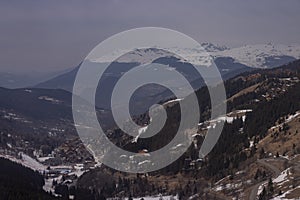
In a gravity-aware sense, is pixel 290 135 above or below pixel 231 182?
above

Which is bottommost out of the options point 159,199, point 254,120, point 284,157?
point 159,199

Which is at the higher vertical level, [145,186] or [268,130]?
[268,130]

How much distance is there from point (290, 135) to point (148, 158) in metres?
60.2

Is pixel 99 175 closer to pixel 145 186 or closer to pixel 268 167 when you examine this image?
pixel 145 186

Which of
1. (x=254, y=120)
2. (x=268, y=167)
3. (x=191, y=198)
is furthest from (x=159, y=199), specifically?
(x=254, y=120)

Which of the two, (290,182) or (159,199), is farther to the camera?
(159,199)

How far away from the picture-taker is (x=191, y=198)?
134625 millimetres

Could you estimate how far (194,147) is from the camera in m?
184

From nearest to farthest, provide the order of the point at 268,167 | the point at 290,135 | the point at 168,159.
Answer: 1. the point at 268,167
2. the point at 290,135
3. the point at 168,159

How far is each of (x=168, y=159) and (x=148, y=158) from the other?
40.8 feet

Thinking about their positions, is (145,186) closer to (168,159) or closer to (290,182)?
(168,159)

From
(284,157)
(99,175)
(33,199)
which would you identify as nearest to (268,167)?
(284,157)

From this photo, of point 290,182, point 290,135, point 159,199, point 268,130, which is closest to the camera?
point 290,182

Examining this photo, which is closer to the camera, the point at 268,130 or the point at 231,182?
the point at 231,182
